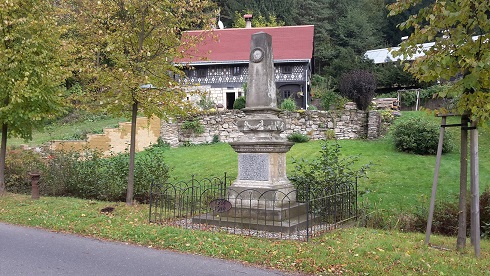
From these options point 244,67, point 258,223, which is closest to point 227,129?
point 244,67

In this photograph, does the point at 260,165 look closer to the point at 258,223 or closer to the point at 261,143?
the point at 261,143

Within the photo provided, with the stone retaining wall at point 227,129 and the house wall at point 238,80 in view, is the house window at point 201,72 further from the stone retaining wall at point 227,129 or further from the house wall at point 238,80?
the stone retaining wall at point 227,129

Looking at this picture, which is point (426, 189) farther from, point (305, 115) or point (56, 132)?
point (56, 132)

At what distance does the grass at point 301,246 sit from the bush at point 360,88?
15.4 meters

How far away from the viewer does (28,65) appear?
35.8ft

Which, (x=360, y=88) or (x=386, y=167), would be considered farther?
(x=360, y=88)

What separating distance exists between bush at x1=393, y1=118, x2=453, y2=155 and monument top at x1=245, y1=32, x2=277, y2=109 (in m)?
9.64

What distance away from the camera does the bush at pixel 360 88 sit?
22.4 m

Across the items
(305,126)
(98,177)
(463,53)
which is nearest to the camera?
(463,53)

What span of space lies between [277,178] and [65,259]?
4236mm

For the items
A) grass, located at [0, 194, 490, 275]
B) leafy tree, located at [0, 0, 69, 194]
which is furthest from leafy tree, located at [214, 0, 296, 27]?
grass, located at [0, 194, 490, 275]

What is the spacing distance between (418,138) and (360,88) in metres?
6.50

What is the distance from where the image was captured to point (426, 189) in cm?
1124

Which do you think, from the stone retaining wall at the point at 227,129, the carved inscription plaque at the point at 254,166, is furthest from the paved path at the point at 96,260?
the stone retaining wall at the point at 227,129
